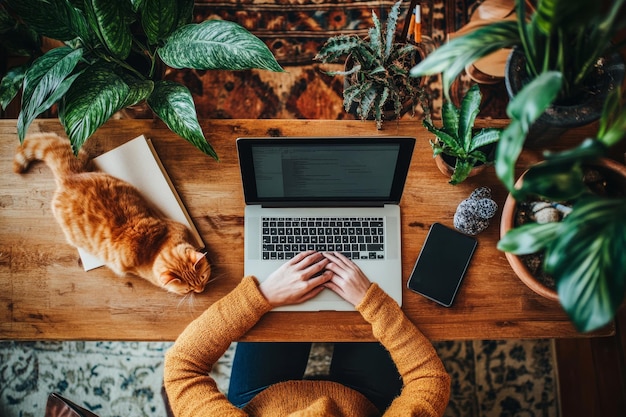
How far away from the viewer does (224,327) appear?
1.09 metres

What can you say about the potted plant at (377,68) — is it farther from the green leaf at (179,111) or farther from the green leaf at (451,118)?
the green leaf at (179,111)

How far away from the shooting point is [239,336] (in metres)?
1.11

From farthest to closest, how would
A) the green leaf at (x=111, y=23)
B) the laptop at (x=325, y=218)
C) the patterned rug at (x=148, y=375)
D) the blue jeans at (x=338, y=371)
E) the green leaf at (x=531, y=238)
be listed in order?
the patterned rug at (x=148, y=375) → the blue jeans at (x=338, y=371) → the laptop at (x=325, y=218) → the green leaf at (x=111, y=23) → the green leaf at (x=531, y=238)

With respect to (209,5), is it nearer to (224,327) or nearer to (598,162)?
(224,327)

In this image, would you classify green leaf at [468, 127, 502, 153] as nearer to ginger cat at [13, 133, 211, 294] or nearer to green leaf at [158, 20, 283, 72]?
green leaf at [158, 20, 283, 72]

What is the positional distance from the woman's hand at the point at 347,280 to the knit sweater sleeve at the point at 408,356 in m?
0.02

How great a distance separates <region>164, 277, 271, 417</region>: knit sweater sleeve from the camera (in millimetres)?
1091

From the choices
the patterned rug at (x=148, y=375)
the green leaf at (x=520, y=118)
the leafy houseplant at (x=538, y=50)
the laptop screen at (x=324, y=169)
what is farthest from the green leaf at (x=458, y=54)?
the patterned rug at (x=148, y=375)

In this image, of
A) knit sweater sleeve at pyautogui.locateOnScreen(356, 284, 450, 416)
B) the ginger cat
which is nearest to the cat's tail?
the ginger cat

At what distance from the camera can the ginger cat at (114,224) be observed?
3.61 feet

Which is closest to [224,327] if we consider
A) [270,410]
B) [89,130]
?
[270,410]

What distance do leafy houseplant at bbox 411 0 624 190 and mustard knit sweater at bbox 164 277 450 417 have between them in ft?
1.76

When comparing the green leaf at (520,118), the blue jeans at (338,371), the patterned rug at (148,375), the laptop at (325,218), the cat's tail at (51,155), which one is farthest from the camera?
the patterned rug at (148,375)

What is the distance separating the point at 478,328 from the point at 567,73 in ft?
1.91
